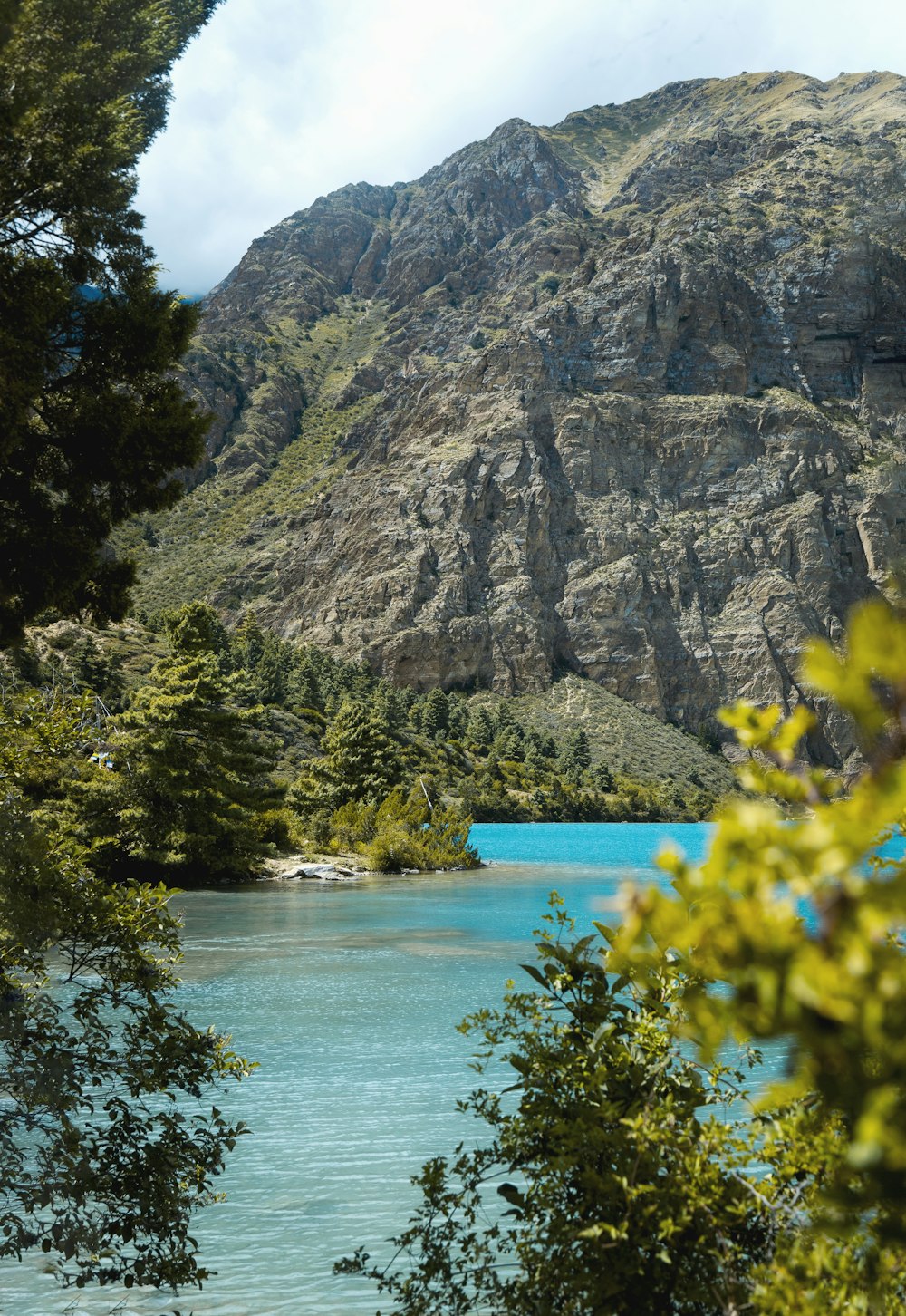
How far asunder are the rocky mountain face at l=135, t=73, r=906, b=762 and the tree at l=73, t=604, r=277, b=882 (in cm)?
8159

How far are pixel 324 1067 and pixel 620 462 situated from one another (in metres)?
118

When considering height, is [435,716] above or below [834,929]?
below

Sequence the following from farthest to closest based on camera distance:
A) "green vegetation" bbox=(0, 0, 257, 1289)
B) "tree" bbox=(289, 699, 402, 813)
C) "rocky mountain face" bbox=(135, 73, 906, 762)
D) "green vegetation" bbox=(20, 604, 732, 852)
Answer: "rocky mountain face" bbox=(135, 73, 906, 762)
"green vegetation" bbox=(20, 604, 732, 852)
"tree" bbox=(289, 699, 402, 813)
"green vegetation" bbox=(0, 0, 257, 1289)

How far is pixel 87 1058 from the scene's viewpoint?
418 centimetres

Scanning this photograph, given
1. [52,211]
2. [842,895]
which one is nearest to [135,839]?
[52,211]

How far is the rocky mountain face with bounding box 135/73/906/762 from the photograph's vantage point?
115 metres

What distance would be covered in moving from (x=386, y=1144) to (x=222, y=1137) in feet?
14.3

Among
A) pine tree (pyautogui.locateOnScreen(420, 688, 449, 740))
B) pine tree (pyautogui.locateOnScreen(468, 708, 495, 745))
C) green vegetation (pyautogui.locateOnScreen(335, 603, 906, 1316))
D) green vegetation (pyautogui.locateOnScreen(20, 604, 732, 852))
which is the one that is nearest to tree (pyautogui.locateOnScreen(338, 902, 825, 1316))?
green vegetation (pyautogui.locateOnScreen(335, 603, 906, 1316))

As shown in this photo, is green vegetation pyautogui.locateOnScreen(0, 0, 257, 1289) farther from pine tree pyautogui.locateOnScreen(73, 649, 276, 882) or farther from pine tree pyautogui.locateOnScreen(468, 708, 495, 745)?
pine tree pyautogui.locateOnScreen(468, 708, 495, 745)

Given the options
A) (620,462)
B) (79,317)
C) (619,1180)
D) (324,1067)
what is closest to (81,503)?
(79,317)

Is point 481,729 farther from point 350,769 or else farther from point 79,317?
point 79,317

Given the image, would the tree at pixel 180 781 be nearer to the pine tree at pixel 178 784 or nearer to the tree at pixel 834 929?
the pine tree at pixel 178 784

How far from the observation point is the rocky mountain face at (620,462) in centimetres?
11538

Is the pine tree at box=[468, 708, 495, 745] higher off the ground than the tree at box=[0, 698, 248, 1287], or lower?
lower
